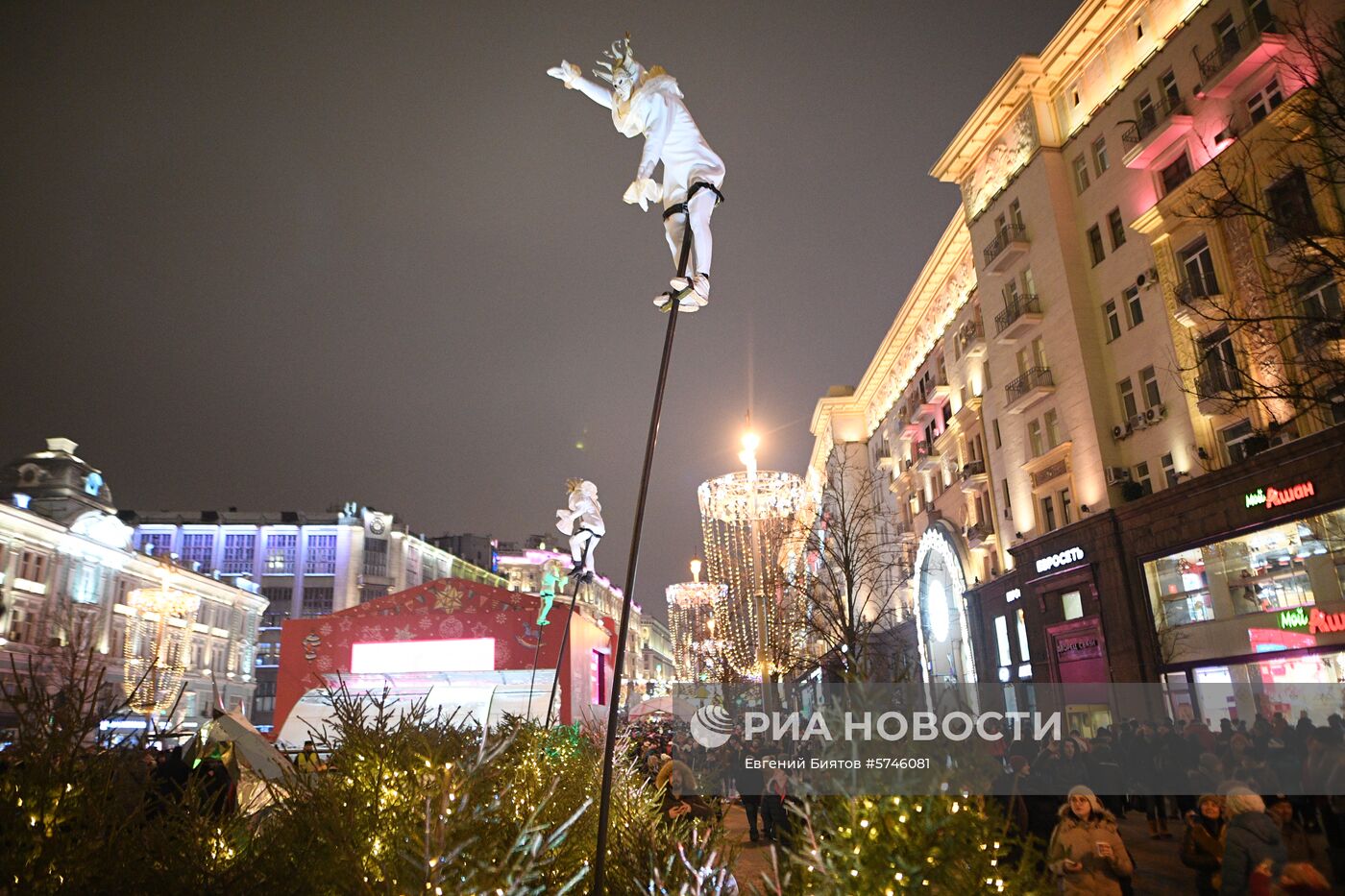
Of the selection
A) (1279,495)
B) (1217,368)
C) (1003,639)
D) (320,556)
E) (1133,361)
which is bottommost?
(1003,639)

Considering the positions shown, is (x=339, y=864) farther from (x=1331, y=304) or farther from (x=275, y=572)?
(x=275, y=572)

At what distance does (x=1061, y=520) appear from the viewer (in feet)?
78.4

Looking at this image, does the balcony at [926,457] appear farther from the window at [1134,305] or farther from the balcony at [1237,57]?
the balcony at [1237,57]

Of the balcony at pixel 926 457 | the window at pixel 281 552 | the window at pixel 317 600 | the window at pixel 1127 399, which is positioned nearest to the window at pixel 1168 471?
the window at pixel 1127 399

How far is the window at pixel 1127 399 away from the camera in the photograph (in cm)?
2155

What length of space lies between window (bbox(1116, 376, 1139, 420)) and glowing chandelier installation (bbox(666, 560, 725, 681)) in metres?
19.9

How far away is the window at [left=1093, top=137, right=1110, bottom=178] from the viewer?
74.0 feet

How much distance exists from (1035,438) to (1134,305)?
5455 mm

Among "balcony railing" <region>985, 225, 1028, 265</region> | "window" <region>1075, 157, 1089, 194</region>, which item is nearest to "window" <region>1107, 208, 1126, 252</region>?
"window" <region>1075, 157, 1089, 194</region>

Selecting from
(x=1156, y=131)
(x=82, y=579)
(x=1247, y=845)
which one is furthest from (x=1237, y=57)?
(x=82, y=579)

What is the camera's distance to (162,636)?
118 feet

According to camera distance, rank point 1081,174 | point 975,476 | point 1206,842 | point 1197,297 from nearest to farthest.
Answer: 1. point 1206,842
2. point 1197,297
3. point 1081,174
4. point 975,476

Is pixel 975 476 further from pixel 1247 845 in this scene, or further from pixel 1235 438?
pixel 1247 845

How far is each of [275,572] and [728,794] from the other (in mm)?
65104
